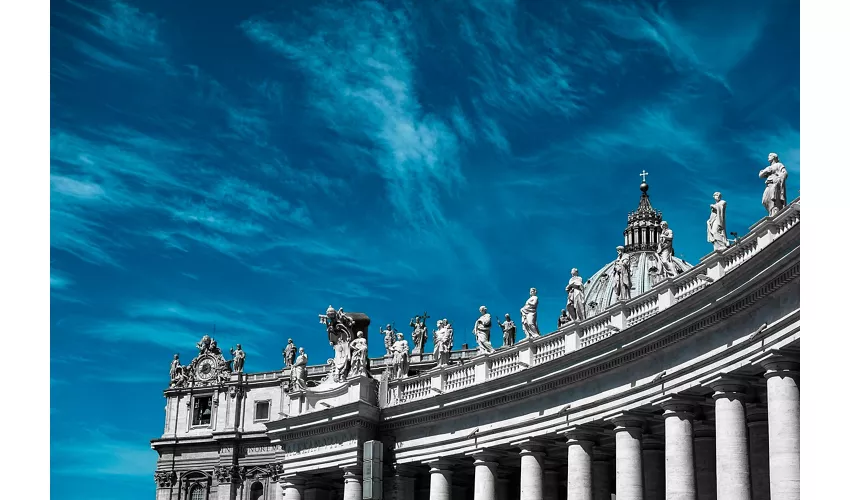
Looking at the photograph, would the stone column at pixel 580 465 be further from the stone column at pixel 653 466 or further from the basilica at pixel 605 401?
the stone column at pixel 653 466

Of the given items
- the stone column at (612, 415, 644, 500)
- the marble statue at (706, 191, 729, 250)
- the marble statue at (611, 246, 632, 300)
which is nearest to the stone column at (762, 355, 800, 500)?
the marble statue at (706, 191, 729, 250)

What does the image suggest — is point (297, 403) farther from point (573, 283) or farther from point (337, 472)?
point (573, 283)

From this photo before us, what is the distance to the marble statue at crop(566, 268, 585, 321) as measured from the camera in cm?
4447

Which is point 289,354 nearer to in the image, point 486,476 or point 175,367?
point 175,367

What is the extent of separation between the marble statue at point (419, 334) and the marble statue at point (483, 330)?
46.2 meters

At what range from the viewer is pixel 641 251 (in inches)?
5315

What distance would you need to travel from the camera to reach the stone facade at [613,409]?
107 feet

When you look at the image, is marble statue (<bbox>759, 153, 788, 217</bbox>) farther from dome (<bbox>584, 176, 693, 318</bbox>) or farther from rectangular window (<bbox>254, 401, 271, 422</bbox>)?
dome (<bbox>584, 176, 693, 318</bbox>)

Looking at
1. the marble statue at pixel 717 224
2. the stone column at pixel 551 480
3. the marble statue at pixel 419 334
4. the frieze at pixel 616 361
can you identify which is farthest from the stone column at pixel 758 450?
the marble statue at pixel 419 334

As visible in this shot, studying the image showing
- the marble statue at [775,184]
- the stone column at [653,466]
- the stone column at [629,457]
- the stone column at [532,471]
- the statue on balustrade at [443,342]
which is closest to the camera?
the marble statue at [775,184]

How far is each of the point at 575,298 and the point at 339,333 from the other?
15.7 meters
